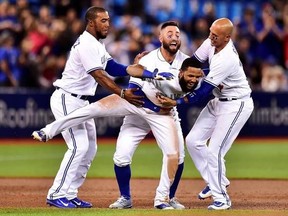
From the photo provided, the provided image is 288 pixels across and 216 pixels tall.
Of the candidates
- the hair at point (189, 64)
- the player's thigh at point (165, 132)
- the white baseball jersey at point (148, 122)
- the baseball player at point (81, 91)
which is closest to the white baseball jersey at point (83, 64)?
the baseball player at point (81, 91)

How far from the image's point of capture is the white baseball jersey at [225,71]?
9.87 metres

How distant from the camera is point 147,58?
10289mm

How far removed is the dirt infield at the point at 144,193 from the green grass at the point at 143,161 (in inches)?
35.6

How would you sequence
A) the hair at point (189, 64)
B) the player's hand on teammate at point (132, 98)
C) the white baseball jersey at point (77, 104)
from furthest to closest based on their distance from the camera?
the white baseball jersey at point (77, 104) → the player's hand on teammate at point (132, 98) → the hair at point (189, 64)

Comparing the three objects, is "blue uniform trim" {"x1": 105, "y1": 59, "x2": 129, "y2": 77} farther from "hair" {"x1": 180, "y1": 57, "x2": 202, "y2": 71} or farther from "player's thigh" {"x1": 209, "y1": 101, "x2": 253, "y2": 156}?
"player's thigh" {"x1": 209, "y1": 101, "x2": 253, "y2": 156}

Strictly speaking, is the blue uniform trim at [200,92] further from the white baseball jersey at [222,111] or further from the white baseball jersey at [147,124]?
the white baseball jersey at [147,124]

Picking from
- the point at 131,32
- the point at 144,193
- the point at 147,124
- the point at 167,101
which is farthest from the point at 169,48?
the point at 131,32

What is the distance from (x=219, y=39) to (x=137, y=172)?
531 centimetres

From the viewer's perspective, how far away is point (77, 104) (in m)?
10.5

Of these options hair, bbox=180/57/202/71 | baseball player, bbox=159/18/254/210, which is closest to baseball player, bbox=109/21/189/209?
hair, bbox=180/57/202/71

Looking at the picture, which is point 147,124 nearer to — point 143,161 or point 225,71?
point 225,71

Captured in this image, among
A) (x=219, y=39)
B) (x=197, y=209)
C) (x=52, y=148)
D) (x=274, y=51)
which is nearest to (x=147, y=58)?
(x=219, y=39)

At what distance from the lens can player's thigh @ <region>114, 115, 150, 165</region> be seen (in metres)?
10.3

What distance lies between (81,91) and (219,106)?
163 cm
